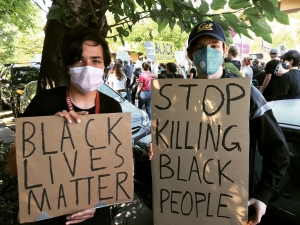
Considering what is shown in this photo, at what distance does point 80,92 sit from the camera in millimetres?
1653

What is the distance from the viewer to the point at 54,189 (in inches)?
56.8

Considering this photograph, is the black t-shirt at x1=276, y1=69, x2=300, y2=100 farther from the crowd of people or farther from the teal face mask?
the teal face mask

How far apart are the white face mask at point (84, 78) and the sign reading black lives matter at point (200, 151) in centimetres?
36

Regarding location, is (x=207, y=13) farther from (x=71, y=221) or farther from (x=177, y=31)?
(x=177, y=31)

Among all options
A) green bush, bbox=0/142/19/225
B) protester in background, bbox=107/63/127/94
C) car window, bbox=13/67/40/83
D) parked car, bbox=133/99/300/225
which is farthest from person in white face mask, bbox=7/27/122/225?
car window, bbox=13/67/40/83

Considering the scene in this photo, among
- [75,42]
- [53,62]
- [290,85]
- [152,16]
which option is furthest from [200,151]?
[290,85]

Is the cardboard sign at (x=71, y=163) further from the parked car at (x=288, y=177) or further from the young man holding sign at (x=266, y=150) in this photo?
the parked car at (x=288, y=177)

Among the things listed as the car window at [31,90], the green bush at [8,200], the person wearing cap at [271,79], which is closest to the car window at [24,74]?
the car window at [31,90]

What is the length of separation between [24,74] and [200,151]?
1009 cm

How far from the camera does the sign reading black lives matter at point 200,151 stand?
1.46 m

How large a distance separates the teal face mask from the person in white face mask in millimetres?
594

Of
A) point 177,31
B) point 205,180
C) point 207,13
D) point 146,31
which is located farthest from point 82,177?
point 146,31

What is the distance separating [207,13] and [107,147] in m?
1.41

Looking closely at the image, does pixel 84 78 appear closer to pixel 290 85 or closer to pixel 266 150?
pixel 266 150
